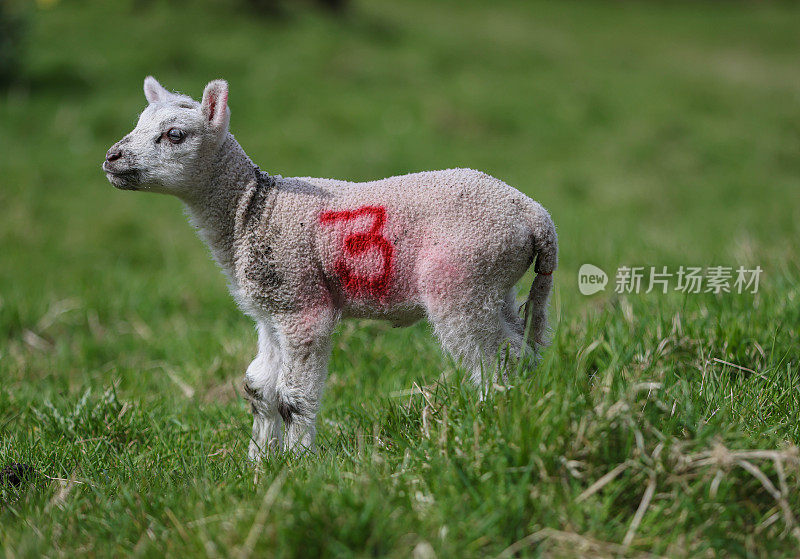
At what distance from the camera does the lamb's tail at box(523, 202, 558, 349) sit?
9.36ft

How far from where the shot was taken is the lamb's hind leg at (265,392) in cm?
313

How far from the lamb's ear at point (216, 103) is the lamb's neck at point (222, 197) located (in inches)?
5.1

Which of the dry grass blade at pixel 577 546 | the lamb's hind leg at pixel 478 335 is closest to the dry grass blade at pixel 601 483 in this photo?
the dry grass blade at pixel 577 546

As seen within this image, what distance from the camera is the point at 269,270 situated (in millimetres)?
2898

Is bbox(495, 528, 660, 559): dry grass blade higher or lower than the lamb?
lower

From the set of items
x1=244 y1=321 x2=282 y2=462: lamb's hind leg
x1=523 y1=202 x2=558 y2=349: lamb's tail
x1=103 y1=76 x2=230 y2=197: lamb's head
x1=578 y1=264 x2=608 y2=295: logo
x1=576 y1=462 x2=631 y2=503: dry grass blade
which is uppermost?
x1=103 y1=76 x2=230 y2=197: lamb's head

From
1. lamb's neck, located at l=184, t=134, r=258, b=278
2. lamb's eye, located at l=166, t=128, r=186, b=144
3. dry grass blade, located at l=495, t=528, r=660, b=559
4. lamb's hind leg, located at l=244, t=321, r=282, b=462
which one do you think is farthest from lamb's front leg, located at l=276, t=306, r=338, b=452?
dry grass blade, located at l=495, t=528, r=660, b=559

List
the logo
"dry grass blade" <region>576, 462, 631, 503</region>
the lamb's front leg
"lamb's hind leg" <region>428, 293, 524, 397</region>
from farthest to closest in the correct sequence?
the logo < the lamb's front leg < "lamb's hind leg" <region>428, 293, 524, 397</region> < "dry grass blade" <region>576, 462, 631, 503</region>

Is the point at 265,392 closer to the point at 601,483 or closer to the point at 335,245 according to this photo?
the point at 335,245

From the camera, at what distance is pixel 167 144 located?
9.27 feet

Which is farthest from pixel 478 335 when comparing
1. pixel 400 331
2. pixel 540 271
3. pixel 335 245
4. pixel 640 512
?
pixel 400 331

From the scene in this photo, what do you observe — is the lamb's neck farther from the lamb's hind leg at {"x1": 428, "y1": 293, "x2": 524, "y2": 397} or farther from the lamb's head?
the lamb's hind leg at {"x1": 428, "y1": 293, "x2": 524, "y2": 397}

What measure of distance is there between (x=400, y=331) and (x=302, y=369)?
6.01 ft

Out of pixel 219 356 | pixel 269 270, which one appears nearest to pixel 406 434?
pixel 269 270
